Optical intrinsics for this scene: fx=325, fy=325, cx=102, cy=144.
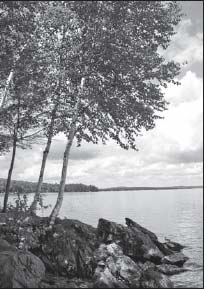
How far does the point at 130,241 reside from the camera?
21719mm

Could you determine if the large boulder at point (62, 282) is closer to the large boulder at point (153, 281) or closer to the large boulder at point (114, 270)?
the large boulder at point (114, 270)

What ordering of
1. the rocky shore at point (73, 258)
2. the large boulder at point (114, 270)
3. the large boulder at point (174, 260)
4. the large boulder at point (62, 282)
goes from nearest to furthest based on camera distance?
the rocky shore at point (73, 258), the large boulder at point (62, 282), the large boulder at point (114, 270), the large boulder at point (174, 260)

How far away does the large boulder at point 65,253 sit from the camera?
15.7m

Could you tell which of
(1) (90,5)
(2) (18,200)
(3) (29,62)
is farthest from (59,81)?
(2) (18,200)

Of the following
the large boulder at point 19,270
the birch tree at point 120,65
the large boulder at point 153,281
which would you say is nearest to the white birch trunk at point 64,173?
the birch tree at point 120,65

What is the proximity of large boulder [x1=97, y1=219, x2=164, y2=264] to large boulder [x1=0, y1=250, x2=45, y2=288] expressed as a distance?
8.22 meters

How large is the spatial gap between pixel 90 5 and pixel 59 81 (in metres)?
5.45

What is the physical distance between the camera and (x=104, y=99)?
2073cm

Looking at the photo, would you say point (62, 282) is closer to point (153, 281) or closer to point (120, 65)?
point (153, 281)

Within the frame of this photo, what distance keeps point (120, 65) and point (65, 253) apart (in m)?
10.9

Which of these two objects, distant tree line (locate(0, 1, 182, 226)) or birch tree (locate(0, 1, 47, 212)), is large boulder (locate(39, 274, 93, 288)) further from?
birch tree (locate(0, 1, 47, 212))

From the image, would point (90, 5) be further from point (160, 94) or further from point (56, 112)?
point (56, 112)

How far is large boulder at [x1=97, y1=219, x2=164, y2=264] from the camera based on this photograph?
68.2 ft

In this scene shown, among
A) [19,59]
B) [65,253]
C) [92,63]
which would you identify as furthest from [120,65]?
[65,253]
